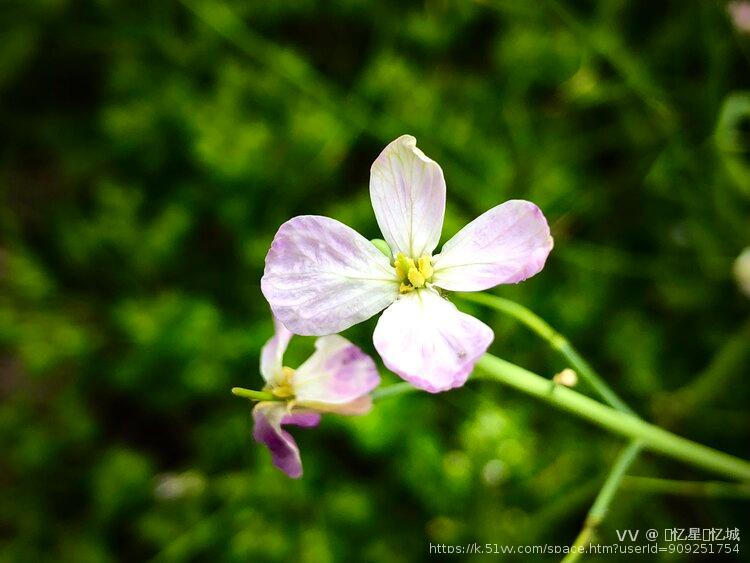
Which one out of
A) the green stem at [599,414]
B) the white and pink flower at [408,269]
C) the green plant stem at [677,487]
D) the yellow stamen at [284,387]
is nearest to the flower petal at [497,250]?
the white and pink flower at [408,269]

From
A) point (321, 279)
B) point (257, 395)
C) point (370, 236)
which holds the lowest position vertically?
point (257, 395)

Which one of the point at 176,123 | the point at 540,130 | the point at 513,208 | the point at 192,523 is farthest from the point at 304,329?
the point at 540,130

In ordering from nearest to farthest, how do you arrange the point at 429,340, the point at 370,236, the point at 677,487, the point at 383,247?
the point at 429,340, the point at 383,247, the point at 677,487, the point at 370,236

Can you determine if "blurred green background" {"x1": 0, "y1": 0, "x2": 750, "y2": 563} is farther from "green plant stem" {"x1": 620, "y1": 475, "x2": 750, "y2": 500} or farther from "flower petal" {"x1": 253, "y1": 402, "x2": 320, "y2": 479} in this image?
"flower petal" {"x1": 253, "y1": 402, "x2": 320, "y2": 479}

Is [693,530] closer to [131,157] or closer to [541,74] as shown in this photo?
[541,74]

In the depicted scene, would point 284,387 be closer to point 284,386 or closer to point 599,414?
point 284,386

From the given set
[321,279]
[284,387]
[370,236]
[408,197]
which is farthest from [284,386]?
[370,236]
